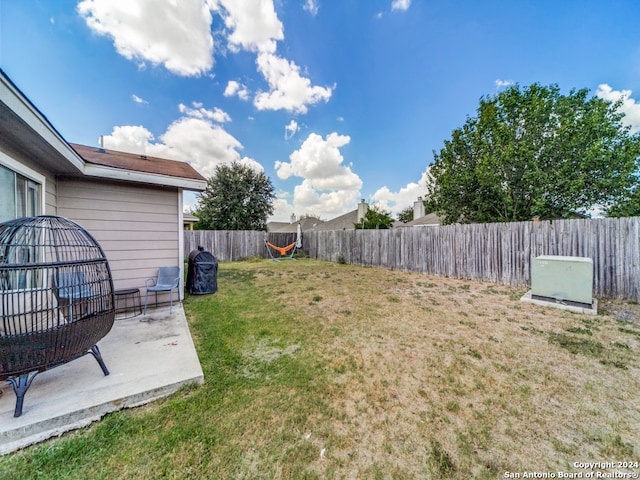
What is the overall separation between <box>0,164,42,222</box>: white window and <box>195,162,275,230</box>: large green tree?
49.2 feet

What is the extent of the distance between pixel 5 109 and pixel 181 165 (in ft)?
10.9

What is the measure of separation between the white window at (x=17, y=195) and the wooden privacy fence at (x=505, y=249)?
784cm

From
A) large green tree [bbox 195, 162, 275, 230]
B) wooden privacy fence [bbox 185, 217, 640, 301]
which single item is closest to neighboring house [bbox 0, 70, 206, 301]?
wooden privacy fence [bbox 185, 217, 640, 301]

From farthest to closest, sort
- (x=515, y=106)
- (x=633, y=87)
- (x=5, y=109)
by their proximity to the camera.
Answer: (x=515, y=106)
(x=633, y=87)
(x=5, y=109)

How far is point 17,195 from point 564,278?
23.8 feet

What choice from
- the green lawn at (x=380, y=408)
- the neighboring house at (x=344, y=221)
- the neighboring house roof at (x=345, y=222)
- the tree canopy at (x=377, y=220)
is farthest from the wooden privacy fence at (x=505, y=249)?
the neighboring house roof at (x=345, y=222)

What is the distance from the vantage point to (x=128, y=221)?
3.64 meters

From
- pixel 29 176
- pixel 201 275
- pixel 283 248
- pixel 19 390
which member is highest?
pixel 29 176

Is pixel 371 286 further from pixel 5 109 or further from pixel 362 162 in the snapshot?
pixel 362 162

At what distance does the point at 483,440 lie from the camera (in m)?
1.46

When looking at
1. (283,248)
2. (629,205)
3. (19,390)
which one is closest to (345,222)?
(283,248)

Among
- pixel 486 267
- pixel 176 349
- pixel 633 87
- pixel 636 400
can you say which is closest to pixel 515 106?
pixel 633 87

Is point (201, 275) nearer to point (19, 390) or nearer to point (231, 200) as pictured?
point (19, 390)

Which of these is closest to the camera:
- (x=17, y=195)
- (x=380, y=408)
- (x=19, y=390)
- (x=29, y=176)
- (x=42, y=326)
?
(x=19, y=390)
